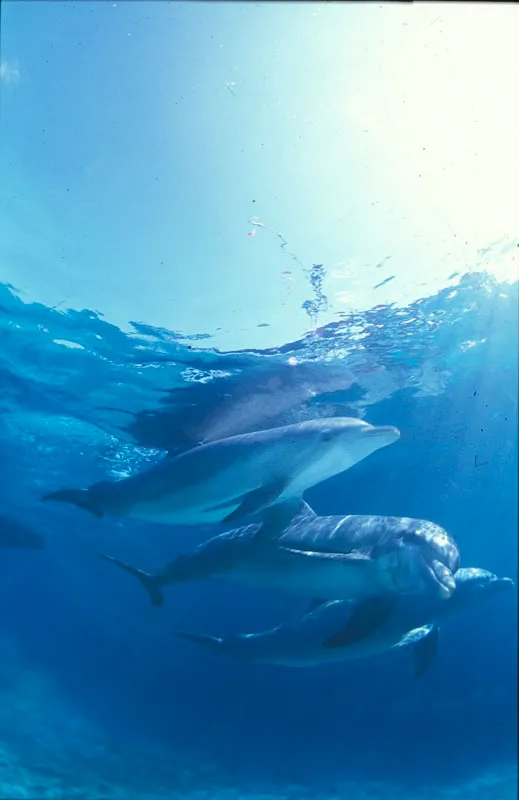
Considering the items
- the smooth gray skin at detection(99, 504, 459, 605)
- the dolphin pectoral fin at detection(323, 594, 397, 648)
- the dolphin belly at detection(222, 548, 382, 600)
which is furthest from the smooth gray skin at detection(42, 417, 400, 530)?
the dolphin pectoral fin at detection(323, 594, 397, 648)

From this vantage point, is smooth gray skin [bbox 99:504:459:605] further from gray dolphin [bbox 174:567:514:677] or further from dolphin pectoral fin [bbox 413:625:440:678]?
dolphin pectoral fin [bbox 413:625:440:678]

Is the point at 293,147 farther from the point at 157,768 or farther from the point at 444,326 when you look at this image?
the point at 157,768

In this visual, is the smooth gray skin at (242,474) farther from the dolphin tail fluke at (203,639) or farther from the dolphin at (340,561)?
the dolphin tail fluke at (203,639)

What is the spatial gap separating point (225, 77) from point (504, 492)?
2238 centimetres

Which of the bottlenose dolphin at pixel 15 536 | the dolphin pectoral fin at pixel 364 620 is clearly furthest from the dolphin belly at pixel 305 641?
the bottlenose dolphin at pixel 15 536

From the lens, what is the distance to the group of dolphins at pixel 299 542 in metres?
7.56

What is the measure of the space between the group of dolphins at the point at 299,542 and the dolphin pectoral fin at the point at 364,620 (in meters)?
0.01

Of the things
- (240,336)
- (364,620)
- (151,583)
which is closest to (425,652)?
(364,620)

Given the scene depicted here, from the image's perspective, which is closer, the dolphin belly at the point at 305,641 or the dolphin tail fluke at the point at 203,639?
the dolphin tail fluke at the point at 203,639

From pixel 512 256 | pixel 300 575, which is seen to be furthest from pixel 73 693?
pixel 512 256

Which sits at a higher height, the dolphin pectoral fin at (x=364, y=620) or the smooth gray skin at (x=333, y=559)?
the smooth gray skin at (x=333, y=559)

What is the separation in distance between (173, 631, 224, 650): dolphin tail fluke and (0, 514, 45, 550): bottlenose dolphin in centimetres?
1769

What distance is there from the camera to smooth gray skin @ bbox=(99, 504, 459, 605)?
7.50m

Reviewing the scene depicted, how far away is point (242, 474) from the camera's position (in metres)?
8.75
